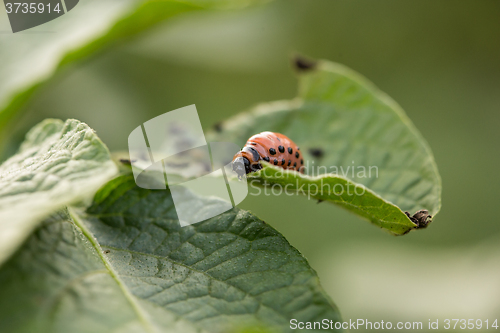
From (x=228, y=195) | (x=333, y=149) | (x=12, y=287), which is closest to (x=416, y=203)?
(x=333, y=149)

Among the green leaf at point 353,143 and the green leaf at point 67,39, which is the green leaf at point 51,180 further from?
the green leaf at point 67,39

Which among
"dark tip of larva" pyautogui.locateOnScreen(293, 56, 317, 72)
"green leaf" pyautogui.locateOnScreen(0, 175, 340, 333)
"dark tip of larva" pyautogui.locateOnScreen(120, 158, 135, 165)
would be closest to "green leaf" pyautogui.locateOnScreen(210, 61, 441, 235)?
"dark tip of larva" pyautogui.locateOnScreen(293, 56, 317, 72)

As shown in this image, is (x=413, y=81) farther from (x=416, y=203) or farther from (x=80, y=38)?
(x=80, y=38)

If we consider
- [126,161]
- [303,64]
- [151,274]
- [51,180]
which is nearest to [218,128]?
[303,64]

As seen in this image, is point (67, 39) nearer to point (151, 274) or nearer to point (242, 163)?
point (242, 163)

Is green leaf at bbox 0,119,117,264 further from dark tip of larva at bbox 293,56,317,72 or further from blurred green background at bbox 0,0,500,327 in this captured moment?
blurred green background at bbox 0,0,500,327
